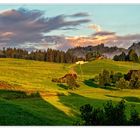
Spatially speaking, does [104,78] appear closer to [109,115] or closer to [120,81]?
[120,81]

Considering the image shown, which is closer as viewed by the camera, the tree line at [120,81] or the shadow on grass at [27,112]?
the shadow on grass at [27,112]

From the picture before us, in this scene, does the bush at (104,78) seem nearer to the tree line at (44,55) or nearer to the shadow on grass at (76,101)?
the shadow on grass at (76,101)

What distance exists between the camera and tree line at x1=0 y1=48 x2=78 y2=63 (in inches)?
1275

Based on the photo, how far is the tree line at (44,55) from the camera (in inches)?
1275

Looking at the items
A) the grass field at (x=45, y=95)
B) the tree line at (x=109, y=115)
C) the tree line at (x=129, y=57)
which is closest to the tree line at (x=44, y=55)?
the grass field at (x=45, y=95)

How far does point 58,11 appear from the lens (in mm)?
32312

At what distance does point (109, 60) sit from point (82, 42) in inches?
13.8

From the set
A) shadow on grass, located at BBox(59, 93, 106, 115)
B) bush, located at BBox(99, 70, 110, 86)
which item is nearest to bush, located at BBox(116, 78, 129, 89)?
bush, located at BBox(99, 70, 110, 86)

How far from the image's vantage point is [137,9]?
3228cm

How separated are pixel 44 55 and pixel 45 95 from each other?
0.43 metres

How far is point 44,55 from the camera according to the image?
32.5 m

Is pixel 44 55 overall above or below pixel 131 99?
above

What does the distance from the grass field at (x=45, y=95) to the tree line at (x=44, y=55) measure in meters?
0.09

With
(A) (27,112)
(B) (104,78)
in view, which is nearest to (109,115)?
(B) (104,78)
